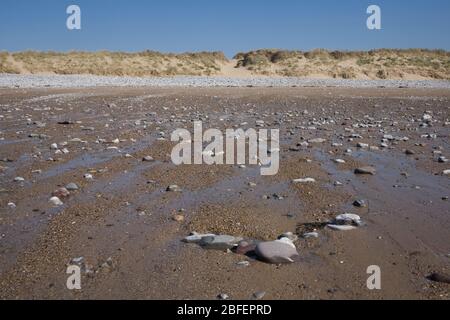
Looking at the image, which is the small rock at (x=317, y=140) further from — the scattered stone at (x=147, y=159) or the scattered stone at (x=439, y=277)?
the scattered stone at (x=439, y=277)

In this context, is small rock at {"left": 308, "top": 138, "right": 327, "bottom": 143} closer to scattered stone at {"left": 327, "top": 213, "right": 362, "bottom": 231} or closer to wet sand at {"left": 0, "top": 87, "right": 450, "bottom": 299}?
wet sand at {"left": 0, "top": 87, "right": 450, "bottom": 299}

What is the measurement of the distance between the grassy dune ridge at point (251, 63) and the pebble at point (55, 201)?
118 feet

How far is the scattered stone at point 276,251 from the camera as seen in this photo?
11.1 ft

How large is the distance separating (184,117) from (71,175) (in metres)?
6.75

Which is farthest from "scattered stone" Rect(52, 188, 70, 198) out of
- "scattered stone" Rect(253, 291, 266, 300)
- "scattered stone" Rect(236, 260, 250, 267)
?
"scattered stone" Rect(253, 291, 266, 300)

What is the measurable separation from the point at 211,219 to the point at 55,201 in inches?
66.4

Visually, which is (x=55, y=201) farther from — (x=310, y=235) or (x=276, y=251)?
(x=310, y=235)

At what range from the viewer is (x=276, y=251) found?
346 cm

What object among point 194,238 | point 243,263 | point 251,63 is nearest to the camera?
point 243,263

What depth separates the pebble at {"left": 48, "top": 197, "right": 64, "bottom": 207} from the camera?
15.4ft

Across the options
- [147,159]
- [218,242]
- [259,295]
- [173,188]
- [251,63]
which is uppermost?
[251,63]

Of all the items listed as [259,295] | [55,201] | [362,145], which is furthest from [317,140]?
[259,295]

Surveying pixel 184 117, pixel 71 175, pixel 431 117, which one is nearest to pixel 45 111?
pixel 184 117

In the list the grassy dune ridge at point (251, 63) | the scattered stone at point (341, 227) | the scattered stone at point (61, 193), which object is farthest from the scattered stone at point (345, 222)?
the grassy dune ridge at point (251, 63)
